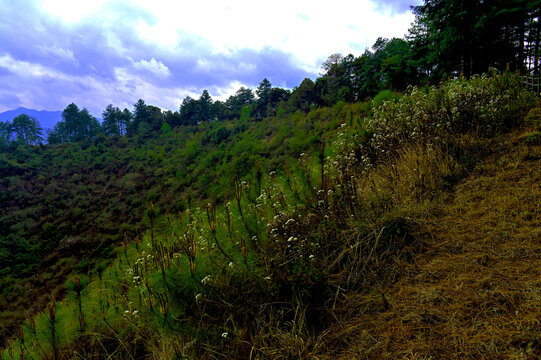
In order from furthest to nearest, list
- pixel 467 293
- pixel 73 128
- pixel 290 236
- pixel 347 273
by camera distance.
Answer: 1. pixel 73 128
2. pixel 290 236
3. pixel 347 273
4. pixel 467 293

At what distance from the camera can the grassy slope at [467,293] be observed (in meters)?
1.18

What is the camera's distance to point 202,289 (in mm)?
1903

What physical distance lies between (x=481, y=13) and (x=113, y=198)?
2735 cm

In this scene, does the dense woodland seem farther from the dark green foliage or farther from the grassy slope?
the dark green foliage

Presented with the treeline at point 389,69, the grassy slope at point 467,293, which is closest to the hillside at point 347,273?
the grassy slope at point 467,293

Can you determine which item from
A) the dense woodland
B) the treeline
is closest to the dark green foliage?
the treeline

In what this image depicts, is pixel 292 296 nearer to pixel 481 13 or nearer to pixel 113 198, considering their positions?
pixel 481 13

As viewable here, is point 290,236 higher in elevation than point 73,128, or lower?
lower

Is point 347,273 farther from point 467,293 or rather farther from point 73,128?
point 73,128

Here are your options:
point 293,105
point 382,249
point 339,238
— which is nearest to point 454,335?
point 382,249

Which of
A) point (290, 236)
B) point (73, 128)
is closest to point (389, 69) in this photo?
point (290, 236)

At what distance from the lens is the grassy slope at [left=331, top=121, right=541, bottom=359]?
1182 mm

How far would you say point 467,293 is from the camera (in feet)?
4.86

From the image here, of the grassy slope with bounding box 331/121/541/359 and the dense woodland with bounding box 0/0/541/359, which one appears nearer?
the grassy slope with bounding box 331/121/541/359
